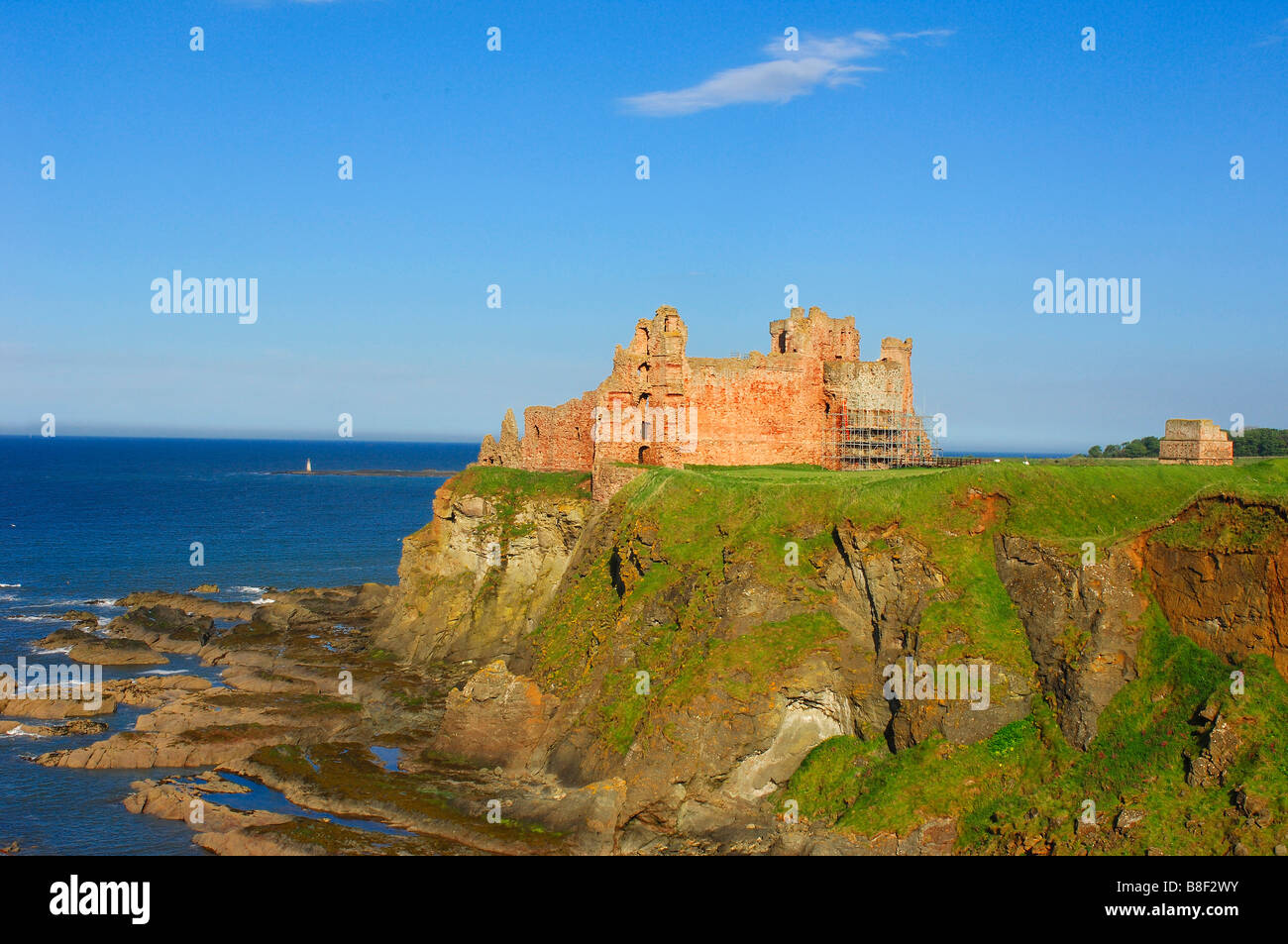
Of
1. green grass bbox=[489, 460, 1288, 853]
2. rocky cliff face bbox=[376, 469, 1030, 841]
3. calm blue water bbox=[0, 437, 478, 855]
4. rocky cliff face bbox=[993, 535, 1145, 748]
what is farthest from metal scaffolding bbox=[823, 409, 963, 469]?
calm blue water bbox=[0, 437, 478, 855]

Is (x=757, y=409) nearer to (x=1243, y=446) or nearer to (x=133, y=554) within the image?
(x=1243, y=446)

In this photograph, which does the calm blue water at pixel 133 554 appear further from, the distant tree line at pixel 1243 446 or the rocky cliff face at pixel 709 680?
the distant tree line at pixel 1243 446

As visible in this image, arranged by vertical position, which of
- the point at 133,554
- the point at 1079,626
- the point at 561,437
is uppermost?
the point at 561,437

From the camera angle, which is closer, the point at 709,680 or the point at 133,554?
the point at 709,680

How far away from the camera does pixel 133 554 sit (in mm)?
75125

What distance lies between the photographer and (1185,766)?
2188 cm

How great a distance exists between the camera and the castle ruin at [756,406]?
42656 millimetres

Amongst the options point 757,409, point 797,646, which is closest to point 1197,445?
point 797,646

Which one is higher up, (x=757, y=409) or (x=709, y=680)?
(x=757, y=409)

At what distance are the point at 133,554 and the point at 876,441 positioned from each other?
183 ft

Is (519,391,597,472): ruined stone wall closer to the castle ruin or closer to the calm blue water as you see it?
the castle ruin

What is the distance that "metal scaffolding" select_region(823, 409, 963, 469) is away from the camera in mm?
A: 45344

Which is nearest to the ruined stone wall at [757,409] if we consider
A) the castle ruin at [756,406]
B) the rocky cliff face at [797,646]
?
the castle ruin at [756,406]
